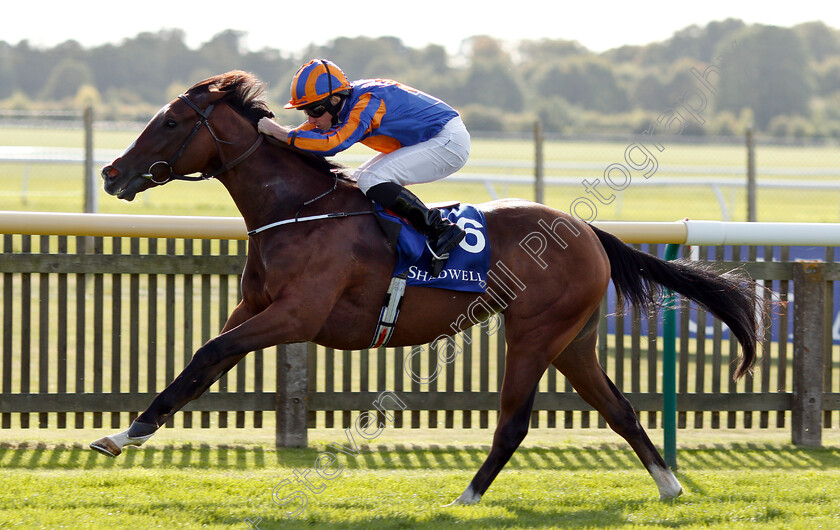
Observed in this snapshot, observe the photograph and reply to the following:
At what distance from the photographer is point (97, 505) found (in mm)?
4219

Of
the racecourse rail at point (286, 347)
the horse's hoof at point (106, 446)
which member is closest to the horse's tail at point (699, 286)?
the racecourse rail at point (286, 347)

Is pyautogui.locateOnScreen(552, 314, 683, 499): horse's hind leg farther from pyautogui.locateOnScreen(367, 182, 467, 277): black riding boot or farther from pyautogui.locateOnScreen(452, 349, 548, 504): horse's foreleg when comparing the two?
pyautogui.locateOnScreen(367, 182, 467, 277): black riding boot

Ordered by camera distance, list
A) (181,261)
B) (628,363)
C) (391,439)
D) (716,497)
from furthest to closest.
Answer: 1. (628,363)
2. (391,439)
3. (181,261)
4. (716,497)

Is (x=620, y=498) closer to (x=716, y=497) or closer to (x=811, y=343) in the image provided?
(x=716, y=497)

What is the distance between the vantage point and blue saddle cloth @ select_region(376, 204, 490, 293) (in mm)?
4395

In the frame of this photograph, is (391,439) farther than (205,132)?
Yes

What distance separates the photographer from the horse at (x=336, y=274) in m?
4.16

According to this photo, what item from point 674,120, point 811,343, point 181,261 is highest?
point 674,120

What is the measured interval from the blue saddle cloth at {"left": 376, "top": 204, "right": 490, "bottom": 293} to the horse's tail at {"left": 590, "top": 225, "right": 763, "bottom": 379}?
0.80 metres

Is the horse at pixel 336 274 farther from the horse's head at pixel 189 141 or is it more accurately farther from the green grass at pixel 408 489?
the green grass at pixel 408 489

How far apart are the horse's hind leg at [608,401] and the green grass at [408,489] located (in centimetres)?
14

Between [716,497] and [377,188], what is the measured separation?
2.28 m

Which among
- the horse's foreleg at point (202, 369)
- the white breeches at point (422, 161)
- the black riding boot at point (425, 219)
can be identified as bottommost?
the horse's foreleg at point (202, 369)

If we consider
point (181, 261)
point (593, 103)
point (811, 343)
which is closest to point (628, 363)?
point (811, 343)
